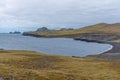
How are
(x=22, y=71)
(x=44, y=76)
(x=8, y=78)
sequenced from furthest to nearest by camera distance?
(x=22, y=71), (x=44, y=76), (x=8, y=78)

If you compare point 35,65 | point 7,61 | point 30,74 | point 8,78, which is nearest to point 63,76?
point 30,74

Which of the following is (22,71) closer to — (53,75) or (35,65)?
(53,75)

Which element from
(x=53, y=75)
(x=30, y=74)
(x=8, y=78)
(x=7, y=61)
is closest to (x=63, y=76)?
(x=53, y=75)

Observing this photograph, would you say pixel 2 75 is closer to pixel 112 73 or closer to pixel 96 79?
pixel 96 79

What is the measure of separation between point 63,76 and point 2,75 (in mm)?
9816

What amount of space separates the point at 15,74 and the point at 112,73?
60.0 ft

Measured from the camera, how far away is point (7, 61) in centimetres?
6556

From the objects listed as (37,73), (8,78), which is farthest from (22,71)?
(8,78)

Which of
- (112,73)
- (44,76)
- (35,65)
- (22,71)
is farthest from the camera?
(35,65)

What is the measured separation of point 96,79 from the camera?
4781 cm

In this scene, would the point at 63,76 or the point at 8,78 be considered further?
the point at 63,76

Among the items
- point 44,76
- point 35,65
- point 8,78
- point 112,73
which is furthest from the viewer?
point 35,65

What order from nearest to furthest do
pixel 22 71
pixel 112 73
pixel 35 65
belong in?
pixel 22 71
pixel 112 73
pixel 35 65

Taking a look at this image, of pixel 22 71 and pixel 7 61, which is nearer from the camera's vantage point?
pixel 22 71
